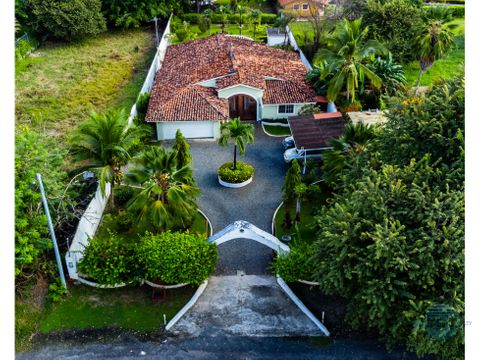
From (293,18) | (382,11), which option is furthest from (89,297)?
(293,18)

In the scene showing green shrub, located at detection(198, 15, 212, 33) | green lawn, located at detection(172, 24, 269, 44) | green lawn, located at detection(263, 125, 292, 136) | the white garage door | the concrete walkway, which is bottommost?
the concrete walkway

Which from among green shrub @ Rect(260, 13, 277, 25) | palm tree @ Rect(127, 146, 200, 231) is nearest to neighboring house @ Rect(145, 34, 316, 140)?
palm tree @ Rect(127, 146, 200, 231)

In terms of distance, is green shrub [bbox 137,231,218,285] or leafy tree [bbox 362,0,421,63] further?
leafy tree [bbox 362,0,421,63]

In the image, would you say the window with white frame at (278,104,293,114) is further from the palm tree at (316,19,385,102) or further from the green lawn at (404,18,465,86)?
the green lawn at (404,18,465,86)

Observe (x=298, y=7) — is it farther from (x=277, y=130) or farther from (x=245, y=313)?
(x=245, y=313)

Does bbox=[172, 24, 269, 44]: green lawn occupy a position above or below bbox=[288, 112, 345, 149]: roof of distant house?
above
